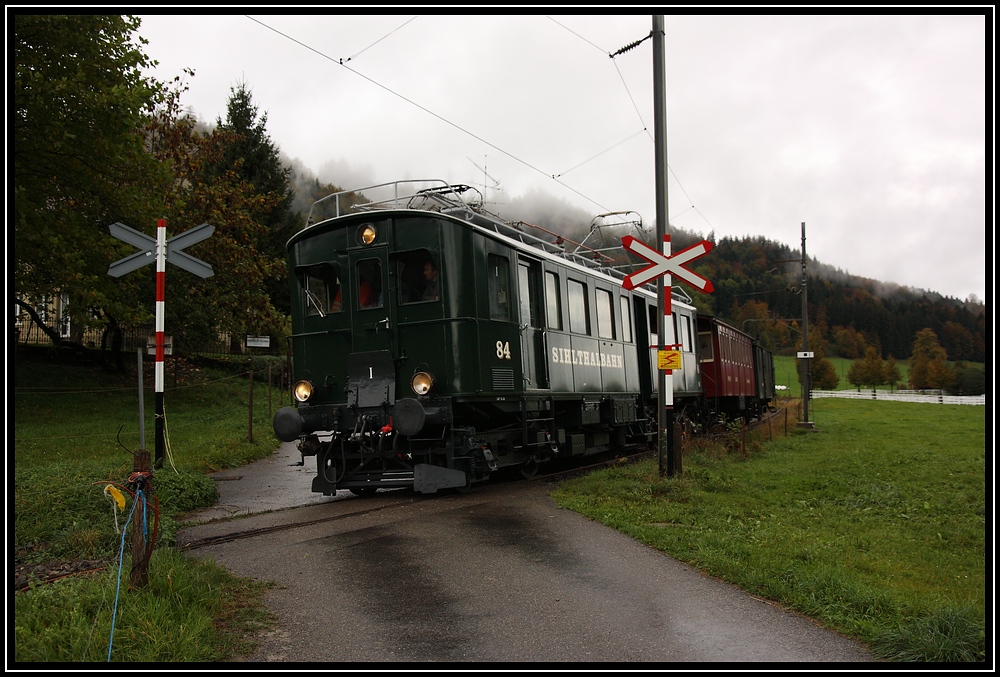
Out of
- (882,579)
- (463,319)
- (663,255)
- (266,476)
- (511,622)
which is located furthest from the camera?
(266,476)

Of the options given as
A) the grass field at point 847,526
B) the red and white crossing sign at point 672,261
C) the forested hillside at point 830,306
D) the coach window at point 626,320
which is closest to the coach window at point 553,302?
the red and white crossing sign at point 672,261

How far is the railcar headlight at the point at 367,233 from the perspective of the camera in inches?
406

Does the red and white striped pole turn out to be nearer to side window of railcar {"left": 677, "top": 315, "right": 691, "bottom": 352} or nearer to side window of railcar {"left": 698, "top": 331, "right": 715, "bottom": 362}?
side window of railcar {"left": 677, "top": 315, "right": 691, "bottom": 352}

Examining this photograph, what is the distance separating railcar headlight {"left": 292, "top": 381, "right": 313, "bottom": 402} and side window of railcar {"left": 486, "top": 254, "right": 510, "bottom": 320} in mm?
2661

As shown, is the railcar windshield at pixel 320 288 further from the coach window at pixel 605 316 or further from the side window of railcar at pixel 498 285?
the coach window at pixel 605 316

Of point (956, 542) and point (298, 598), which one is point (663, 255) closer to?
point (956, 542)

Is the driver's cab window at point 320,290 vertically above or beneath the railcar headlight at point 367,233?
beneath

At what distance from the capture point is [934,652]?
13.6ft

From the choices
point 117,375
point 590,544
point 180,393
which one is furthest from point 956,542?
point 180,393

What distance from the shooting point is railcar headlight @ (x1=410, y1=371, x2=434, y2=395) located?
9719 millimetres

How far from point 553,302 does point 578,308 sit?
3.32 feet

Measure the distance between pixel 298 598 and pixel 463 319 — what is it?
490 centimetres

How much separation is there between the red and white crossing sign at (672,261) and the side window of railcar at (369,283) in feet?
11.5

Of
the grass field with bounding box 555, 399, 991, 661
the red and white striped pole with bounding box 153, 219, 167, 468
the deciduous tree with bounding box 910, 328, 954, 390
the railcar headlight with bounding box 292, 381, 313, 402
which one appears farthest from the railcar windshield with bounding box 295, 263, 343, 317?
the deciduous tree with bounding box 910, 328, 954, 390
